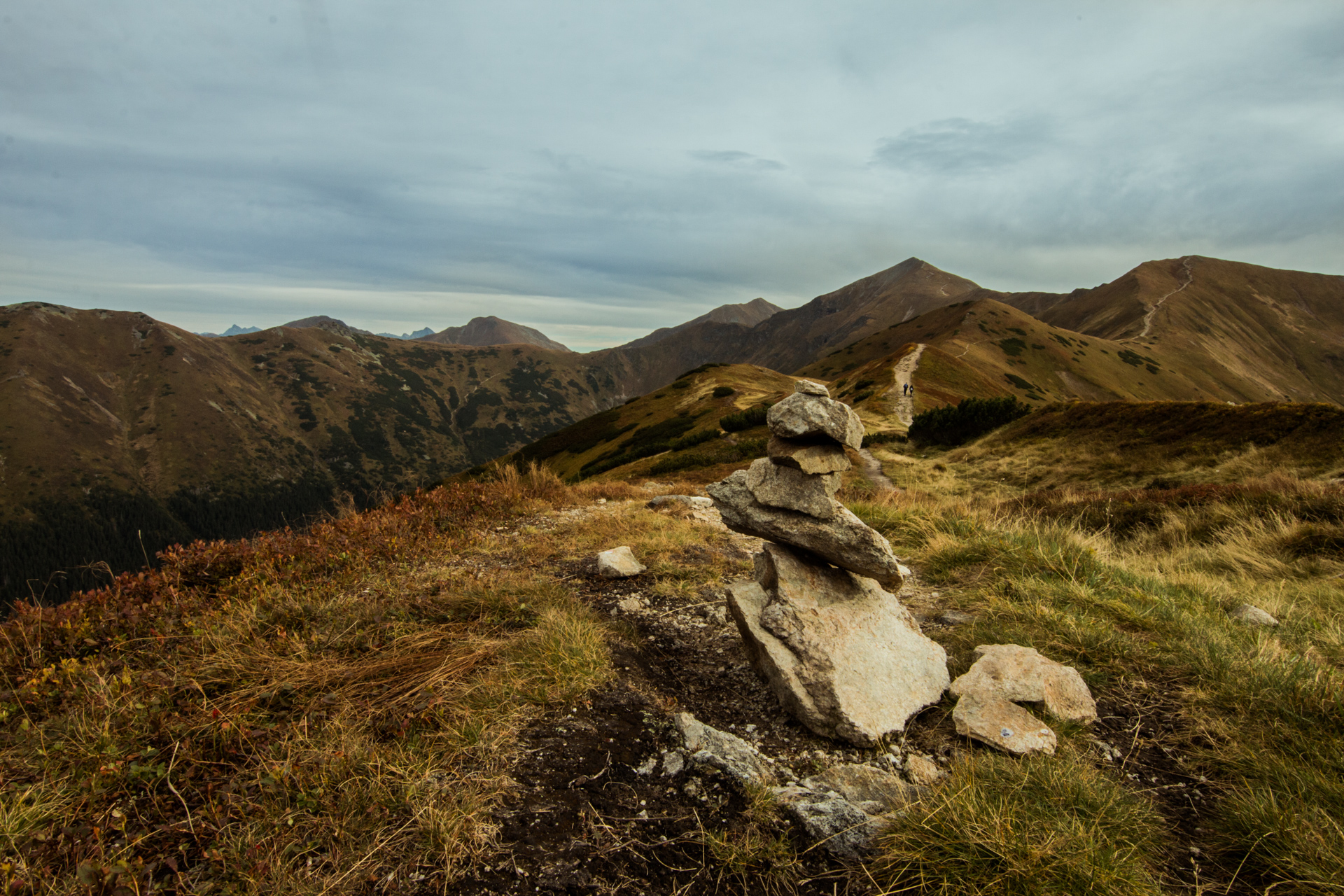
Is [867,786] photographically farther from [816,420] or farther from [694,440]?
[694,440]

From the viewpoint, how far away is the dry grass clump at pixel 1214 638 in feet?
10.2

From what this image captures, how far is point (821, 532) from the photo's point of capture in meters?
5.65

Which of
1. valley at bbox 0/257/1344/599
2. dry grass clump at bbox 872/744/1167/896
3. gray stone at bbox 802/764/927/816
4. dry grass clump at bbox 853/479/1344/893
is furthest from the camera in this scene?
valley at bbox 0/257/1344/599

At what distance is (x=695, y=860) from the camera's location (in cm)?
323

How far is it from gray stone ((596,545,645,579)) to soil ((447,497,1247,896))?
6.19 ft

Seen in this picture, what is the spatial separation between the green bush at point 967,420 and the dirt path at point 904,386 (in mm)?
6621

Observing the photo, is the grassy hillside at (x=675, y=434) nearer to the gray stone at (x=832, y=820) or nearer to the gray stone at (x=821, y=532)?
the gray stone at (x=821, y=532)

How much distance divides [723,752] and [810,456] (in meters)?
3.02

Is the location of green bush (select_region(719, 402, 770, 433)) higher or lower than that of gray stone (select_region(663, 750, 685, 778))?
higher

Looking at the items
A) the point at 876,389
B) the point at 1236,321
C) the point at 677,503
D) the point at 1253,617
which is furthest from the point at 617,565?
the point at 1236,321

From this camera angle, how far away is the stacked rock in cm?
462

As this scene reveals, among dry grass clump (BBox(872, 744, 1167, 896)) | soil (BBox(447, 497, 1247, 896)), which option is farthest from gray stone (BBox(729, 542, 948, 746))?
dry grass clump (BBox(872, 744, 1167, 896))

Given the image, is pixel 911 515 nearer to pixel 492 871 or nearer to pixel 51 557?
pixel 492 871

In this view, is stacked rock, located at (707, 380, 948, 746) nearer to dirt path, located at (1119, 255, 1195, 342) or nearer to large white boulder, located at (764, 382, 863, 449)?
large white boulder, located at (764, 382, 863, 449)
